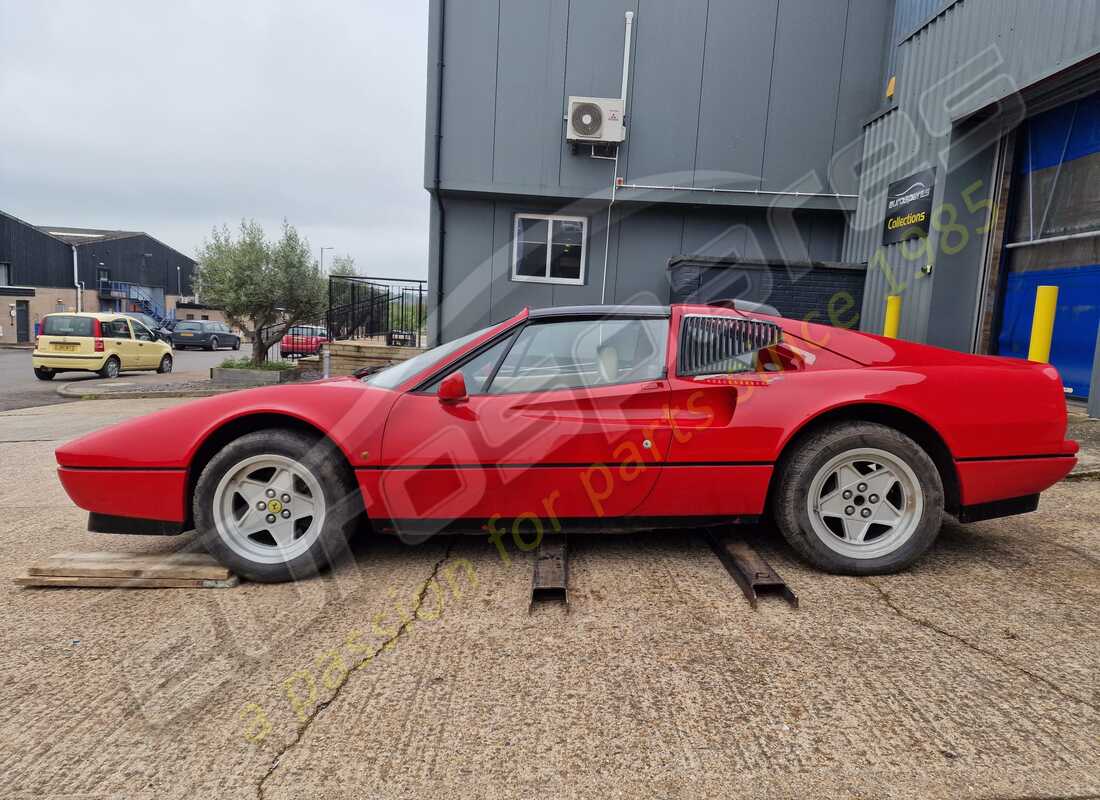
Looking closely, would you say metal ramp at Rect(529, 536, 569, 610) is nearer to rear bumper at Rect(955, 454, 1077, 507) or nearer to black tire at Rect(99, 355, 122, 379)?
rear bumper at Rect(955, 454, 1077, 507)

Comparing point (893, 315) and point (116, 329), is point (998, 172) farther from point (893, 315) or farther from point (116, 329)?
point (116, 329)

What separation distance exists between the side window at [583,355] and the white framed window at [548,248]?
6.85 metres

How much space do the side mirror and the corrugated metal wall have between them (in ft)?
18.6

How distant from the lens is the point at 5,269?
3722 centimetres

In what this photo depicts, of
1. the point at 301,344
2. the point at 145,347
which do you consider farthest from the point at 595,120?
the point at 301,344

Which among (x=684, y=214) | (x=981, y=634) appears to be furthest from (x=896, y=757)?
(x=684, y=214)

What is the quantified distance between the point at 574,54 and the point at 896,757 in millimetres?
9620

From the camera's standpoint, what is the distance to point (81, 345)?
14336mm

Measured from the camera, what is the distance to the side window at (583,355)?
2.79 m

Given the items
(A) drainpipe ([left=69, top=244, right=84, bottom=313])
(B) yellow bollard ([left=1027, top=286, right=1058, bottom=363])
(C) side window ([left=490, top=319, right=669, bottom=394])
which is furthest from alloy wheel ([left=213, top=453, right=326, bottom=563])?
(A) drainpipe ([left=69, top=244, right=84, bottom=313])

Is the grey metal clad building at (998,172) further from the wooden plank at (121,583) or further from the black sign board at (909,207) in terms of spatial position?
the wooden plank at (121,583)

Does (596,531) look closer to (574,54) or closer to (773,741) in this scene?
(773,741)

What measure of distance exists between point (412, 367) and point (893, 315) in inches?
251

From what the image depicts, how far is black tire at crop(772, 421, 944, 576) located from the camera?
2.66 metres
